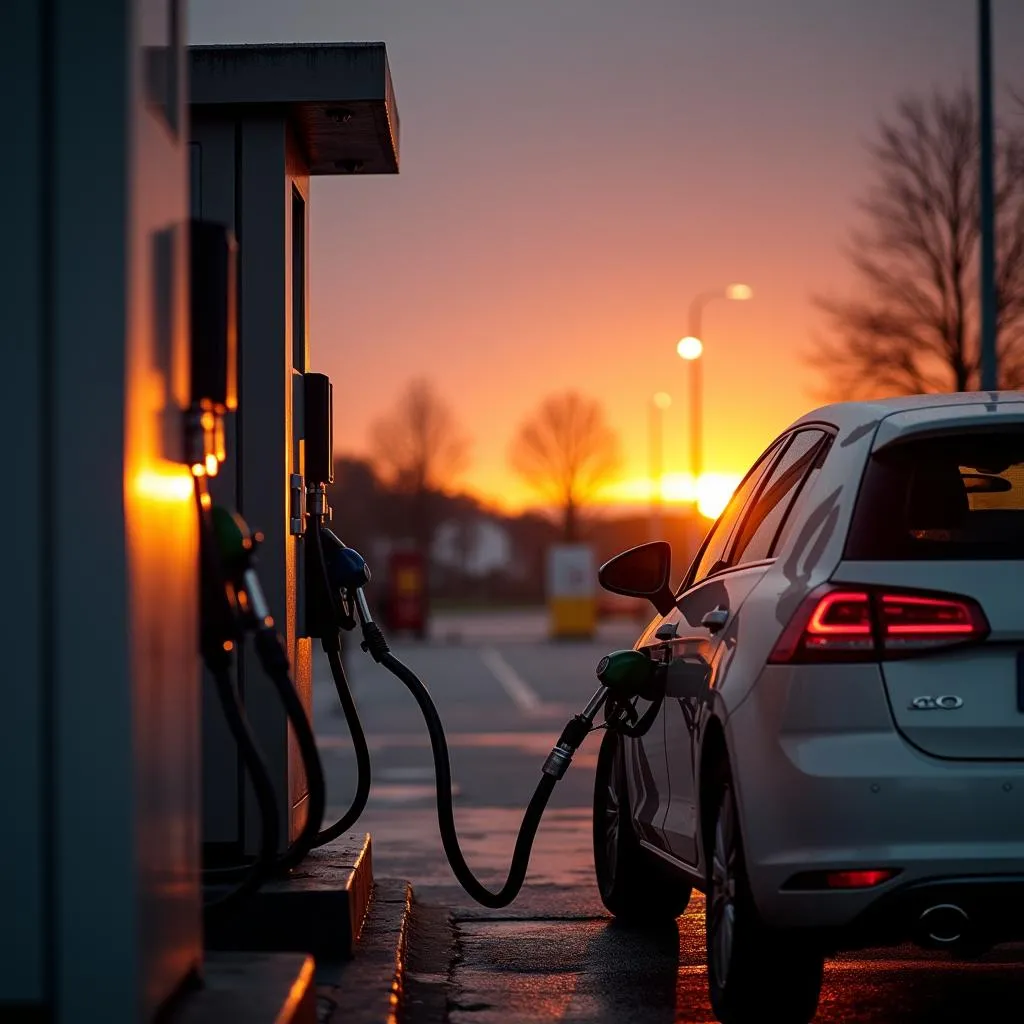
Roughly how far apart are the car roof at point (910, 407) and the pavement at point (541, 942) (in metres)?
1.59

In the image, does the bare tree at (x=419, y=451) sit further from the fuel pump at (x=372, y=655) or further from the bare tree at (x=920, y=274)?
the fuel pump at (x=372, y=655)

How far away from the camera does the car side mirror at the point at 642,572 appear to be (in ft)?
23.4

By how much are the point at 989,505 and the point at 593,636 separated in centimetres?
5080

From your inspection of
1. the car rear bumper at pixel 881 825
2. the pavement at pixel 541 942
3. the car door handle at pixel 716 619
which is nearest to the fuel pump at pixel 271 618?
the pavement at pixel 541 942

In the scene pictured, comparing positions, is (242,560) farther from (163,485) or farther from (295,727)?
(163,485)

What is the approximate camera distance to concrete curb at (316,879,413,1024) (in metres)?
5.32

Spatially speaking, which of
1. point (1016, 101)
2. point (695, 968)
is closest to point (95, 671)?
point (695, 968)

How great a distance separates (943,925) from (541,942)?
260 cm

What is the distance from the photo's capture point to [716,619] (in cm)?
593

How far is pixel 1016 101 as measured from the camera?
18.1m

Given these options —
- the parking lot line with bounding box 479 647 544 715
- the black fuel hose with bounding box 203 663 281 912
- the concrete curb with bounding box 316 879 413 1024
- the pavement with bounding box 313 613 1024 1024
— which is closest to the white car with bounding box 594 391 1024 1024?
the pavement with bounding box 313 613 1024 1024

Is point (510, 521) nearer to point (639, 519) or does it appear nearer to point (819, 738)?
point (639, 519)

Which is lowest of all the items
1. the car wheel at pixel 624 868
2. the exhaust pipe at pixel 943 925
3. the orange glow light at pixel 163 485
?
the car wheel at pixel 624 868

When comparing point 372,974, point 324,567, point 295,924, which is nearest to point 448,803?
point 324,567
